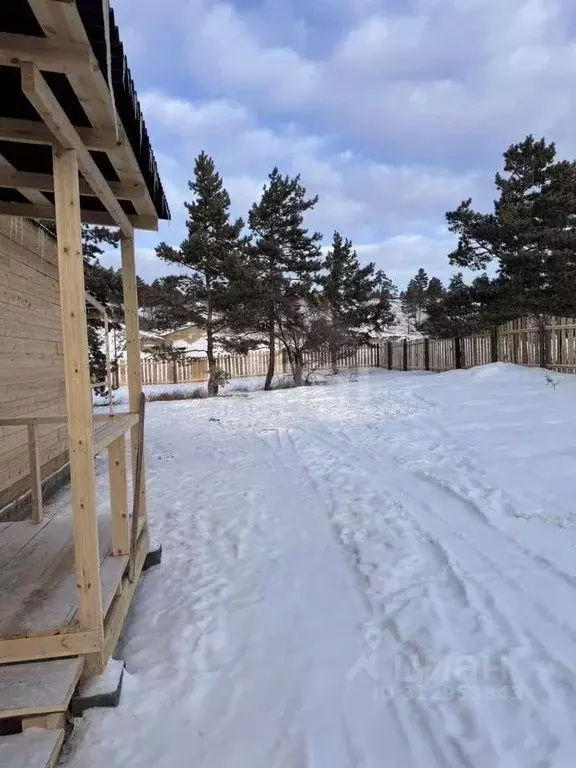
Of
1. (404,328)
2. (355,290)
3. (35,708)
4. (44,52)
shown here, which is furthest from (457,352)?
(404,328)

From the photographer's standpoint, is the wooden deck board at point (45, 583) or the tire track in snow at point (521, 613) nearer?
the tire track in snow at point (521, 613)

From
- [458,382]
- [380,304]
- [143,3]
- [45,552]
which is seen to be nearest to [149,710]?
[45,552]

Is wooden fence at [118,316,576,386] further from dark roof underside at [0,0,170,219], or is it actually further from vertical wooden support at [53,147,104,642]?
vertical wooden support at [53,147,104,642]

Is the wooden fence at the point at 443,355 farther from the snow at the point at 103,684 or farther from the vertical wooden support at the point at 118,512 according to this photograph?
the snow at the point at 103,684

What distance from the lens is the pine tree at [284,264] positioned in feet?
56.4

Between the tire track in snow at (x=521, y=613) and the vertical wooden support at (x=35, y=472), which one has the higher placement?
the vertical wooden support at (x=35, y=472)

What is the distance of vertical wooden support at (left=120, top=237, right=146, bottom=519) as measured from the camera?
349 centimetres

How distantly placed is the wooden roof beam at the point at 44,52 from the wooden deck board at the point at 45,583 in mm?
2271

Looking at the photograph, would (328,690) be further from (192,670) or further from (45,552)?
(45,552)

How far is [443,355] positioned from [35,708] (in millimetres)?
15890

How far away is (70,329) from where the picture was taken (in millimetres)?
2086

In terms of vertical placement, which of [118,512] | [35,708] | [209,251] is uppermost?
[209,251]

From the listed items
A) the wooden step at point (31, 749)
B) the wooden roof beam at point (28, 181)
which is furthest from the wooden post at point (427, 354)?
the wooden step at point (31, 749)

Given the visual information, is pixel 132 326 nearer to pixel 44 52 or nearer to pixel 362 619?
pixel 44 52
